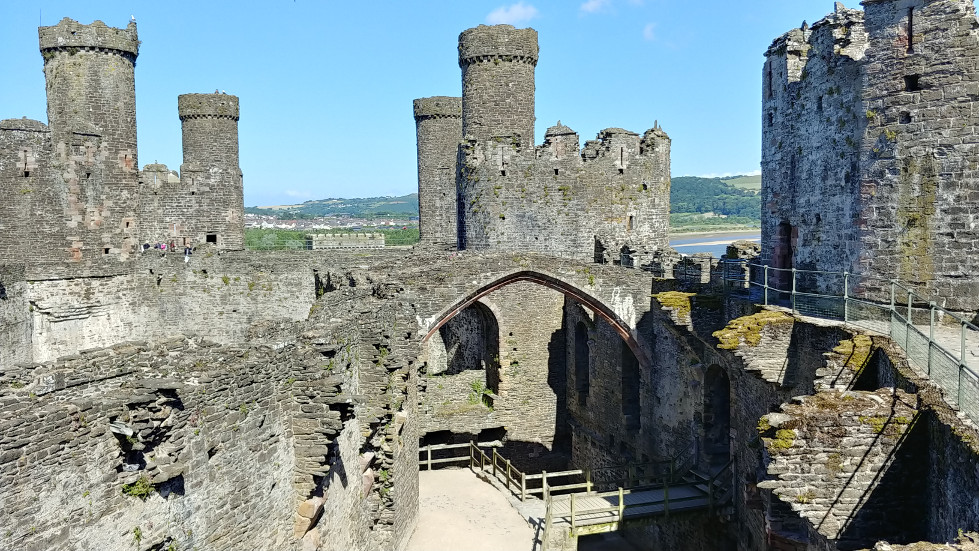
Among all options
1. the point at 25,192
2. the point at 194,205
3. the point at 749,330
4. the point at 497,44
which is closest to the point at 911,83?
the point at 749,330

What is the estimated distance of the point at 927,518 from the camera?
8586 mm

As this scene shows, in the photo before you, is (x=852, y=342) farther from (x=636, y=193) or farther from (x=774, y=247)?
(x=636, y=193)

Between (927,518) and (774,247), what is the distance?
6.78 metres

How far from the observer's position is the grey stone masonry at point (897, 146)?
36.3 feet

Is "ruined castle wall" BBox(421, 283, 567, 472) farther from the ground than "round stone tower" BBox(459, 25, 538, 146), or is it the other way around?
"round stone tower" BBox(459, 25, 538, 146)

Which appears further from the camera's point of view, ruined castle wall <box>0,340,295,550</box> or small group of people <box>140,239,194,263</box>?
small group of people <box>140,239,194,263</box>

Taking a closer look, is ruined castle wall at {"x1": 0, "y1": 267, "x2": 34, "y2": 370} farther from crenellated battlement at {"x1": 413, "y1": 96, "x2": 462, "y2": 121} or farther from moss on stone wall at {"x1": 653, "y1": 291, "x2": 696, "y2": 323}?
crenellated battlement at {"x1": 413, "y1": 96, "x2": 462, "y2": 121}

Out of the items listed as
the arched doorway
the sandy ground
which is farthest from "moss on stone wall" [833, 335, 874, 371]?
the sandy ground

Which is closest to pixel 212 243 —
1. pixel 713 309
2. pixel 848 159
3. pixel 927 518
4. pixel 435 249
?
pixel 435 249

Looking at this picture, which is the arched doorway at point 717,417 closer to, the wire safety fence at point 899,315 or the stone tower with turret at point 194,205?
the wire safety fence at point 899,315

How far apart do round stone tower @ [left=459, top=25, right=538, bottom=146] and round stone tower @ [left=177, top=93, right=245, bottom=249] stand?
786 cm

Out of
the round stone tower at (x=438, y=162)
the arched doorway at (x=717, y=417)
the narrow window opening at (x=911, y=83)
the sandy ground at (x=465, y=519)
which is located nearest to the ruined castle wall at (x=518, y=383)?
the sandy ground at (x=465, y=519)

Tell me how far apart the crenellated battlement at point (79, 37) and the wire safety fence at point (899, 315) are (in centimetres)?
1648

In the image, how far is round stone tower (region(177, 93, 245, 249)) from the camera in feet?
85.3
